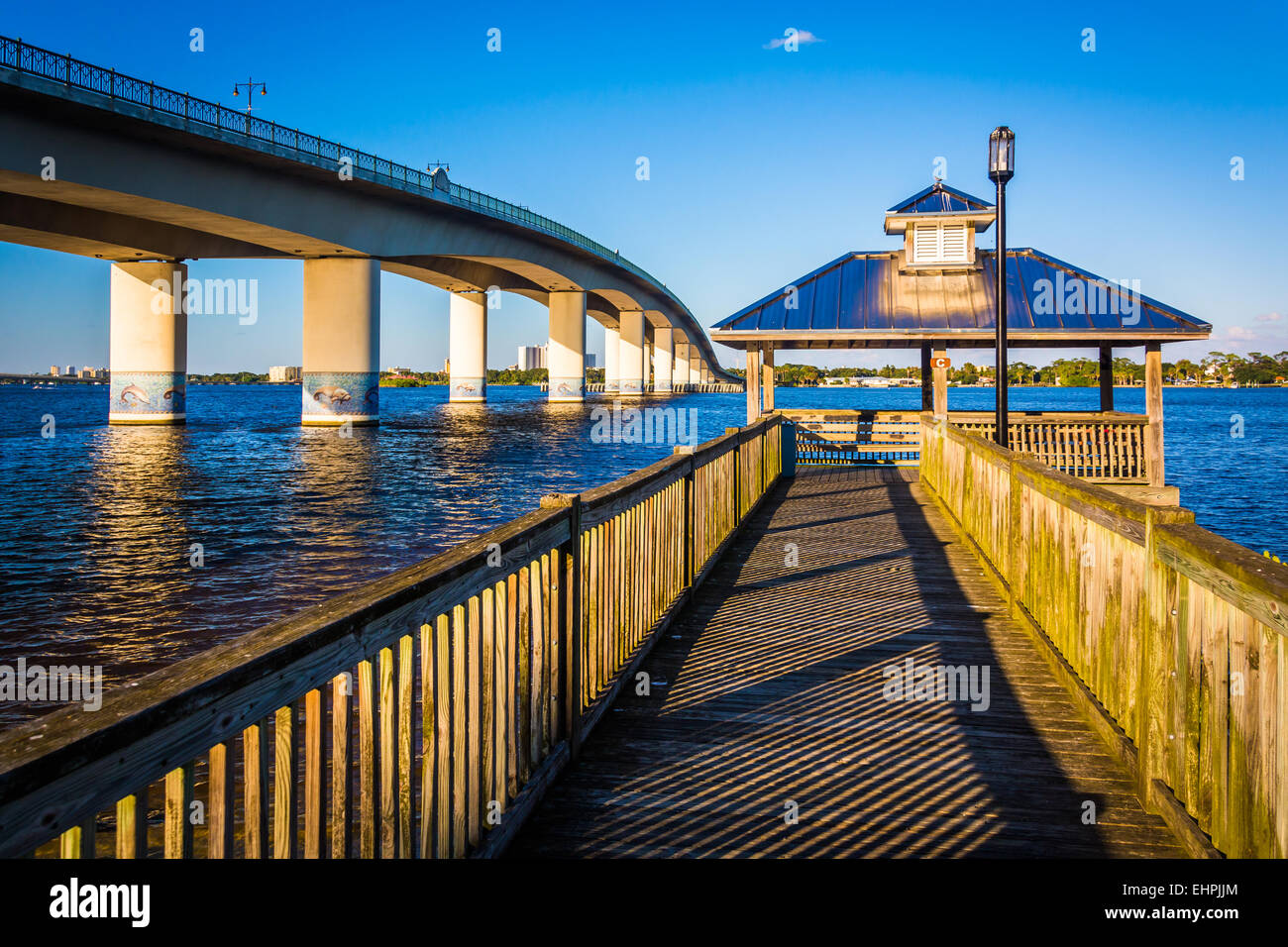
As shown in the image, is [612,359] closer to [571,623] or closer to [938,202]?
[938,202]

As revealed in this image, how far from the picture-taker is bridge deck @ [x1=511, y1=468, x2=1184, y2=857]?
4.07 m

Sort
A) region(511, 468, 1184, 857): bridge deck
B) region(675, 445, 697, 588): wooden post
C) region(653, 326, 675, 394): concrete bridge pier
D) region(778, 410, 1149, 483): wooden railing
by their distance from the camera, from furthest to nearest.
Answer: region(653, 326, 675, 394): concrete bridge pier → region(778, 410, 1149, 483): wooden railing → region(675, 445, 697, 588): wooden post → region(511, 468, 1184, 857): bridge deck

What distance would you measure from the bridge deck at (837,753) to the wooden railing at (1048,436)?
10939mm

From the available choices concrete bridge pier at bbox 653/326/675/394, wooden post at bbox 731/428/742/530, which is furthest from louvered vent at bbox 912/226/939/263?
concrete bridge pier at bbox 653/326/675/394

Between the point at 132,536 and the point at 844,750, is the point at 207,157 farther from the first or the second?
the point at 844,750

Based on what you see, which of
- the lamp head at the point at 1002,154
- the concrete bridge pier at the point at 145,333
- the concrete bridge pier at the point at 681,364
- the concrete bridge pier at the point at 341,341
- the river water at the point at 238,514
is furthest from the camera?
the concrete bridge pier at the point at 681,364

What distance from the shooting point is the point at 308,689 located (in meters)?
2.63

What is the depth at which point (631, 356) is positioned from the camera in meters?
107

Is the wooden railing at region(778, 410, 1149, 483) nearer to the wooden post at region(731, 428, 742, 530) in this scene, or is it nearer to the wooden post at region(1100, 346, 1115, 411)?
the wooden post at region(1100, 346, 1115, 411)

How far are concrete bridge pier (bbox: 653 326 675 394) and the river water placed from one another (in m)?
79.2

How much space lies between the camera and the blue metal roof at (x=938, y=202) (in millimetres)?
23781

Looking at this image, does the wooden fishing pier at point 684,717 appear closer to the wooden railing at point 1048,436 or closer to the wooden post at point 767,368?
the wooden railing at point 1048,436

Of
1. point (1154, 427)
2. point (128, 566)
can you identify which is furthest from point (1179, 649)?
point (1154, 427)

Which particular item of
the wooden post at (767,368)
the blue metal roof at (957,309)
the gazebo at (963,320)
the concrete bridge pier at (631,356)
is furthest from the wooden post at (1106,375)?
the concrete bridge pier at (631,356)
